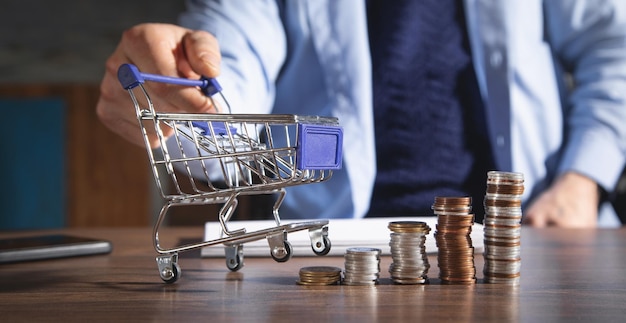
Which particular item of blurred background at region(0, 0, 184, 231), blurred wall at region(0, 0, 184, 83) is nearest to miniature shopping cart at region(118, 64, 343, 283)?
blurred background at region(0, 0, 184, 231)

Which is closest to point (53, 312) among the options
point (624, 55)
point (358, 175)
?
point (358, 175)

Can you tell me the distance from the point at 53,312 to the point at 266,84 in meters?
1.55

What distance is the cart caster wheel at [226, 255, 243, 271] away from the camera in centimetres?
90

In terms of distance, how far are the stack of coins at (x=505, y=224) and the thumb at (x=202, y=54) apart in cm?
42

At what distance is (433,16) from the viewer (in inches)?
87.4

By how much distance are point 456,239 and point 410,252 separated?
0.05m

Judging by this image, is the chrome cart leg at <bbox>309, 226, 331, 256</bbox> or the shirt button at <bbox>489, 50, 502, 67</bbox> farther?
the shirt button at <bbox>489, 50, 502, 67</bbox>

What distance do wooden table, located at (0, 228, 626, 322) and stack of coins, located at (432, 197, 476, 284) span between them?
0.02 metres

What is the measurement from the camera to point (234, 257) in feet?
2.97

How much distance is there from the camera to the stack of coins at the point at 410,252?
80 centimetres

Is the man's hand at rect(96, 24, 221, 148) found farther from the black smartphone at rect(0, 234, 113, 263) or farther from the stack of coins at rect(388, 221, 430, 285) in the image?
the stack of coins at rect(388, 221, 430, 285)

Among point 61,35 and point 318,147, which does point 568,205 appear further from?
point 61,35

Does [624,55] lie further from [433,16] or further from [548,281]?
[548,281]

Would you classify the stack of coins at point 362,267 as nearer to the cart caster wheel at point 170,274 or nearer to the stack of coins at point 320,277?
the stack of coins at point 320,277
